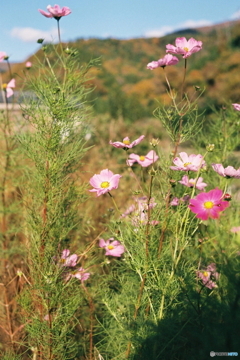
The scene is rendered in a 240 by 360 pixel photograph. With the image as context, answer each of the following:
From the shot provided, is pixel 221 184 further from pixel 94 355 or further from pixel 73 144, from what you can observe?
pixel 94 355

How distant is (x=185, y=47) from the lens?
1397mm

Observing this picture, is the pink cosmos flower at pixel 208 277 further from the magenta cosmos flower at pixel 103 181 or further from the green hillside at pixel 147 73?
the green hillside at pixel 147 73

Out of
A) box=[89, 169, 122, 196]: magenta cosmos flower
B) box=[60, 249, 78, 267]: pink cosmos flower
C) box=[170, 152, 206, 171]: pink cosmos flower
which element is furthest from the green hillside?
box=[60, 249, 78, 267]: pink cosmos flower

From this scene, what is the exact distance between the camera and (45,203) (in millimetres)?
1509

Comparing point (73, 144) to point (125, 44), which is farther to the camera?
point (125, 44)

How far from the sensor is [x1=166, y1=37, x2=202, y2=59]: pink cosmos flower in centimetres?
131

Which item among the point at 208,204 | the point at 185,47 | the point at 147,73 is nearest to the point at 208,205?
the point at 208,204

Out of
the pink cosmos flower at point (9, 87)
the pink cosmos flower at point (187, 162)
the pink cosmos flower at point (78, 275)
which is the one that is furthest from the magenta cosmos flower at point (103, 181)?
the pink cosmos flower at point (9, 87)

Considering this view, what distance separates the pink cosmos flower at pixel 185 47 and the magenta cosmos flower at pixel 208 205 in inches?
19.0

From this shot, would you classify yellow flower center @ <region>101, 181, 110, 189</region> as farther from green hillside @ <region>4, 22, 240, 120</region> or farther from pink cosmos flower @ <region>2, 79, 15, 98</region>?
pink cosmos flower @ <region>2, 79, 15, 98</region>

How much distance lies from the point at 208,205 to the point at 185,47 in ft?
2.05

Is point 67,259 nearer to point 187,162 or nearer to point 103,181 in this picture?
point 103,181

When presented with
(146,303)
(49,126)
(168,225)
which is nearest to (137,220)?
(168,225)

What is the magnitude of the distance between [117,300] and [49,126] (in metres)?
0.77
